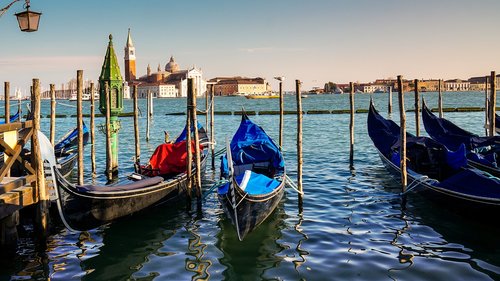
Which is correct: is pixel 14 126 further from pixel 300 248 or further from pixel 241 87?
pixel 241 87

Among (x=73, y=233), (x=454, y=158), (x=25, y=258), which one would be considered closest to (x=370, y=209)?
(x=454, y=158)

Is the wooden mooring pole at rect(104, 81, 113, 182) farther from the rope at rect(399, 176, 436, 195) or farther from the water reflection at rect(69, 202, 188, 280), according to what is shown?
the rope at rect(399, 176, 436, 195)

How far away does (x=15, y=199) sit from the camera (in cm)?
611

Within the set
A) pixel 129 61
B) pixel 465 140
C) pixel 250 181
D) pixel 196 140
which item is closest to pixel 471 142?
pixel 465 140

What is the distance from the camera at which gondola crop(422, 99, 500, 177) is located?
979 cm

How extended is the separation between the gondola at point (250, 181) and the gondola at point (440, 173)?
2.72 m

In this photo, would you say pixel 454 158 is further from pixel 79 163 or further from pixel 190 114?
pixel 79 163

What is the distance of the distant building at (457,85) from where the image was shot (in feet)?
524

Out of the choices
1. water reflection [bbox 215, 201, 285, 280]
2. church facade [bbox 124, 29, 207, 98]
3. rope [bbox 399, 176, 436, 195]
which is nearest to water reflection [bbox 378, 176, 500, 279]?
rope [bbox 399, 176, 436, 195]

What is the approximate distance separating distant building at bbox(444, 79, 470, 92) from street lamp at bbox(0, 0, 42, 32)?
168805 mm

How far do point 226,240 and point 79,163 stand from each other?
4.08 meters

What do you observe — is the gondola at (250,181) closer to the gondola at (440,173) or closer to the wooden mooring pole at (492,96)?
the gondola at (440,173)

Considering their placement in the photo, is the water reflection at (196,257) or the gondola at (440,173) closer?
the water reflection at (196,257)

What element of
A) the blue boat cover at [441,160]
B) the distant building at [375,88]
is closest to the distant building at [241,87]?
the distant building at [375,88]
